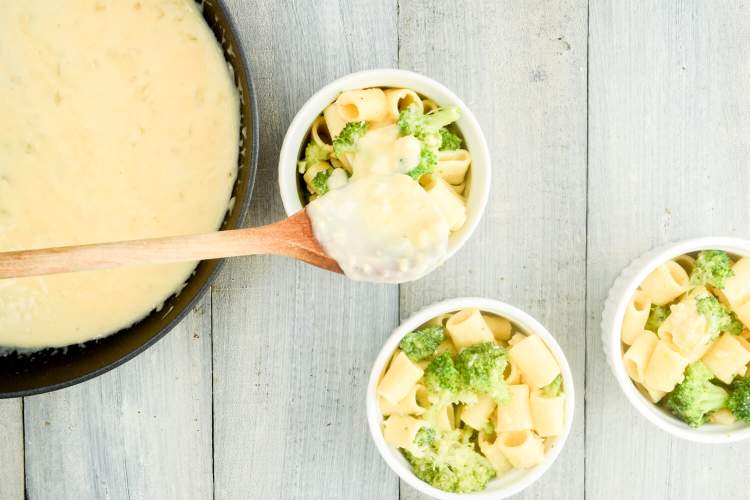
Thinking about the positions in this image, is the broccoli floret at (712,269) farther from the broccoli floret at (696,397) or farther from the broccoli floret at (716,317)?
the broccoli floret at (696,397)

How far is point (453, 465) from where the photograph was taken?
1471 mm

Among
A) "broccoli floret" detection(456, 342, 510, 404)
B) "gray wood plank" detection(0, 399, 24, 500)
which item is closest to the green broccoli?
"broccoli floret" detection(456, 342, 510, 404)

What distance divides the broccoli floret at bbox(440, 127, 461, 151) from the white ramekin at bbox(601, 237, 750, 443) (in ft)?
1.41

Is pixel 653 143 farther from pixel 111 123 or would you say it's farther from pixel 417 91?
pixel 111 123

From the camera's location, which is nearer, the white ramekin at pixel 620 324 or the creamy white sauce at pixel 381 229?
the creamy white sauce at pixel 381 229

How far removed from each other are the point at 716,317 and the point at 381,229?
2.58 ft

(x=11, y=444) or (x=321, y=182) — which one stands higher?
(x=321, y=182)

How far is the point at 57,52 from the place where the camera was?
1303 millimetres

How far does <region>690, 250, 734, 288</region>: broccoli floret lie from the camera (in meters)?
1.45

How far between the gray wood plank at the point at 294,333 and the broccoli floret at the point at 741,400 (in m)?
0.69

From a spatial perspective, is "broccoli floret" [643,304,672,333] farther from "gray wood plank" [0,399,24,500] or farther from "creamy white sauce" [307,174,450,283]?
"gray wood plank" [0,399,24,500]

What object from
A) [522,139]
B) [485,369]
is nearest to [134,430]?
[485,369]

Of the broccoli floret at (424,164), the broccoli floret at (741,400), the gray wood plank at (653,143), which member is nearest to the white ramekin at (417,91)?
the broccoli floret at (424,164)

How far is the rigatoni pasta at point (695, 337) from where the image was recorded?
1447 millimetres
